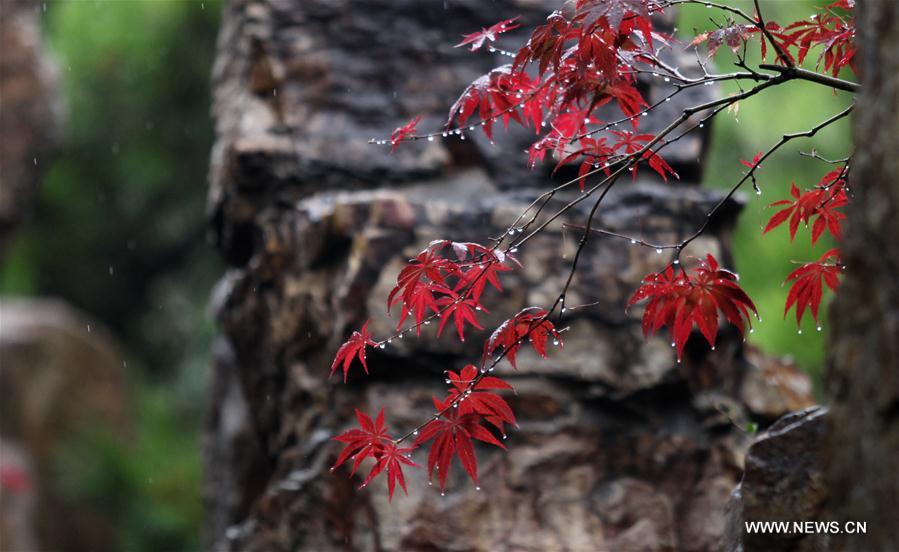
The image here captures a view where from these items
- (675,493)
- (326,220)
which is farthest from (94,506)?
(675,493)

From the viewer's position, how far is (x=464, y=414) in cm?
167

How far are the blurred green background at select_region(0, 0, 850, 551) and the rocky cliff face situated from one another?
553cm

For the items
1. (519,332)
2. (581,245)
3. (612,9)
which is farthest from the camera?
(519,332)

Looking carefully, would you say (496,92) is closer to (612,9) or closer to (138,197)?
(612,9)

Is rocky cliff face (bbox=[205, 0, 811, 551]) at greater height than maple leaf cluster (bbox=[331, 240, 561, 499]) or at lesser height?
lesser

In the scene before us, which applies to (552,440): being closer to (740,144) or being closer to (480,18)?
(480,18)

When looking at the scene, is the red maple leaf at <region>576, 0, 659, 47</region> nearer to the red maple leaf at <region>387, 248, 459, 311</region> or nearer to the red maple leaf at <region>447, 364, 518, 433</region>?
the red maple leaf at <region>387, 248, 459, 311</region>

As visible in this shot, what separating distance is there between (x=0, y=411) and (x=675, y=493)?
6606 millimetres

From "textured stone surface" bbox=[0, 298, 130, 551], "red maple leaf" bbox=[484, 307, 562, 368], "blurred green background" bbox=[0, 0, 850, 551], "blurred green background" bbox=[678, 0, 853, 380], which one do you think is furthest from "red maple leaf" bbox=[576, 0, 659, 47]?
"textured stone surface" bbox=[0, 298, 130, 551]

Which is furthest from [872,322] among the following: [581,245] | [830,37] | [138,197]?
[138,197]

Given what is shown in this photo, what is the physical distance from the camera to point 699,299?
1591mm

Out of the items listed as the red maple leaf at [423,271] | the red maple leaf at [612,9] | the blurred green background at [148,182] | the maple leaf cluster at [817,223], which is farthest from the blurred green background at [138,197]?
the red maple leaf at [612,9]

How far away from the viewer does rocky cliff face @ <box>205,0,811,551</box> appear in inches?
105

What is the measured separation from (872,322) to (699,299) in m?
0.56
